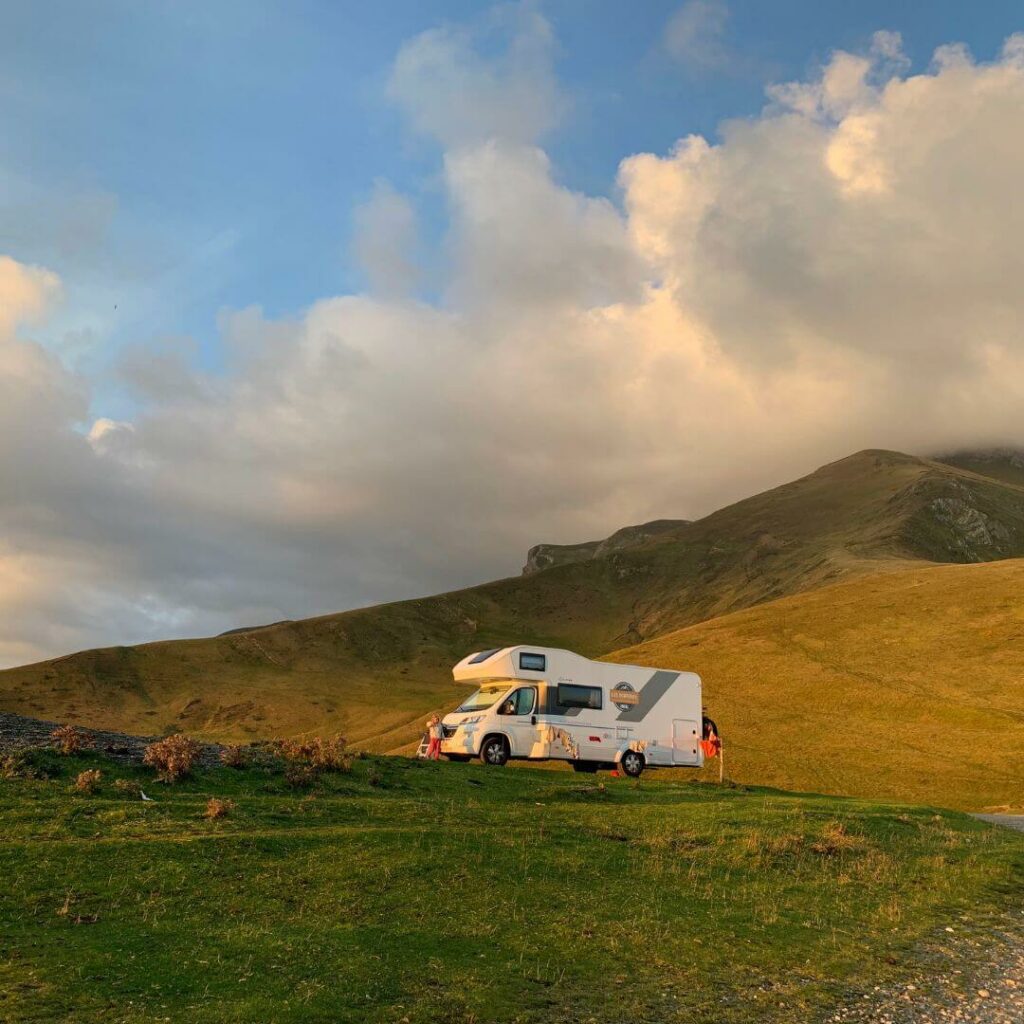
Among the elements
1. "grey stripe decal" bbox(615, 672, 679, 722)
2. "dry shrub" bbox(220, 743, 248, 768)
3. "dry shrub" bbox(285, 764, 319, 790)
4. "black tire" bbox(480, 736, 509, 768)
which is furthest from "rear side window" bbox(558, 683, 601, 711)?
"dry shrub" bbox(220, 743, 248, 768)

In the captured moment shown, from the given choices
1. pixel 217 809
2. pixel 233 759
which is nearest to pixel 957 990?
pixel 217 809

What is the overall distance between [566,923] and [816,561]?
178836 mm

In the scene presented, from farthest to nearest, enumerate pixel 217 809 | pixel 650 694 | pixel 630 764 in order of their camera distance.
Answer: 1. pixel 650 694
2. pixel 630 764
3. pixel 217 809

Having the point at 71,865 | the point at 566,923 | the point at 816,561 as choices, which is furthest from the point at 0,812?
the point at 816,561

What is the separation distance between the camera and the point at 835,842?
18.6 metres

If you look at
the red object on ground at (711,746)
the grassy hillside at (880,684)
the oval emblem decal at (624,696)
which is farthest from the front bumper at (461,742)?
the grassy hillside at (880,684)

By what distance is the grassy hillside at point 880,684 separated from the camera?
44844mm

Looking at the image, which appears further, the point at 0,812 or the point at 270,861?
the point at 0,812

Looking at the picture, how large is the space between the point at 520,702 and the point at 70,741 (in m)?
16.4

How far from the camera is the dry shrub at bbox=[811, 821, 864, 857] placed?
59.5 ft

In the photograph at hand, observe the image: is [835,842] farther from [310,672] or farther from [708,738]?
[310,672]

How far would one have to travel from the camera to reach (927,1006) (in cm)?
995

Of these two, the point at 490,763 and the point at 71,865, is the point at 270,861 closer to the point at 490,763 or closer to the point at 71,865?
the point at 71,865

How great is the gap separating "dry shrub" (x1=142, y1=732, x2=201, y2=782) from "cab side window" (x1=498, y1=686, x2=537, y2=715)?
13.7 m
